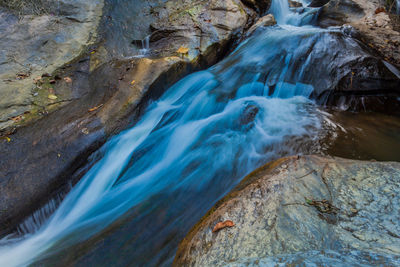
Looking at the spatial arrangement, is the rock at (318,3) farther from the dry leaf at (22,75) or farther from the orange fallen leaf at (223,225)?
the dry leaf at (22,75)

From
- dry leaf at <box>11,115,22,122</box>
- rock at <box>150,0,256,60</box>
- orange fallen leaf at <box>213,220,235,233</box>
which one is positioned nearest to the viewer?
orange fallen leaf at <box>213,220,235,233</box>

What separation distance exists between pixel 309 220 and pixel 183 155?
8.53 feet

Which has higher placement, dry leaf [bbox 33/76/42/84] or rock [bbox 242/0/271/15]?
rock [bbox 242/0/271/15]

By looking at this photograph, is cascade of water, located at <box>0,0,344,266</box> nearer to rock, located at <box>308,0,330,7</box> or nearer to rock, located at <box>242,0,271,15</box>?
rock, located at <box>242,0,271,15</box>

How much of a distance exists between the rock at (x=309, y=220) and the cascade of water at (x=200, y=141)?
127 centimetres

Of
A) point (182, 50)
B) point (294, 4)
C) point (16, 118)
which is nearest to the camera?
point (16, 118)

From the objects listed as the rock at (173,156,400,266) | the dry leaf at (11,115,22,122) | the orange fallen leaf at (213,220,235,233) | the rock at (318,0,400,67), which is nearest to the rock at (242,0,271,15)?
the rock at (318,0,400,67)

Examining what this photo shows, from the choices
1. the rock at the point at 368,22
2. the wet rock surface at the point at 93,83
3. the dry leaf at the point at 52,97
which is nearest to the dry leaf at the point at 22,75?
the wet rock surface at the point at 93,83

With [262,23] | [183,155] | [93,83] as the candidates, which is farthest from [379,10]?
[93,83]

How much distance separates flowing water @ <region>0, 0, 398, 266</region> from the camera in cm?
268

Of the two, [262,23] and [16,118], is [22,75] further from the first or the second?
[262,23]

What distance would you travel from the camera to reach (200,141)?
4246mm

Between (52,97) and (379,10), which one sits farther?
(379,10)

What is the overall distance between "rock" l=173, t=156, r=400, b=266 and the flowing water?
96 cm
